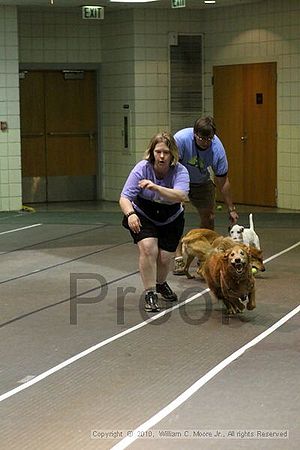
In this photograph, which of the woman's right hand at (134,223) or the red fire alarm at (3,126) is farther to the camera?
the red fire alarm at (3,126)

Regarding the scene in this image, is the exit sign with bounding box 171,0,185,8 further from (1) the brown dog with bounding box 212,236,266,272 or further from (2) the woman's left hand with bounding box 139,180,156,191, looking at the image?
(2) the woman's left hand with bounding box 139,180,156,191

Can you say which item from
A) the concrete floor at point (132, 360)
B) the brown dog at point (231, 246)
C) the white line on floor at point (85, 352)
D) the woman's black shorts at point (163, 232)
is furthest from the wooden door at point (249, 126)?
the woman's black shorts at point (163, 232)

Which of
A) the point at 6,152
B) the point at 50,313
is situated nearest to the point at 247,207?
the point at 6,152

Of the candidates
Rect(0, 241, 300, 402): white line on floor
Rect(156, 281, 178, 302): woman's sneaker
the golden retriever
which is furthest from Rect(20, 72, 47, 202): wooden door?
Rect(156, 281, 178, 302): woman's sneaker

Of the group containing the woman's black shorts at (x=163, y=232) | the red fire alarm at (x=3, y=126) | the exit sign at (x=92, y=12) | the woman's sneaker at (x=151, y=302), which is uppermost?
the exit sign at (x=92, y=12)

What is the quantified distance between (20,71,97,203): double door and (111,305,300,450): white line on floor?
27.9 ft

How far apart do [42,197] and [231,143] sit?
3.12 metres

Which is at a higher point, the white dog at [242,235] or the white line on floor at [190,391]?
the white dog at [242,235]

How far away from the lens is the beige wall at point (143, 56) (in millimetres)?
13188

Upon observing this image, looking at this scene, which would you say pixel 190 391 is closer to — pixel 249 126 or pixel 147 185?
pixel 147 185

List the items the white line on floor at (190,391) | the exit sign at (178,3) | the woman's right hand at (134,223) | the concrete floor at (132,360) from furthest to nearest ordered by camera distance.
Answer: the exit sign at (178,3)
the woman's right hand at (134,223)
the concrete floor at (132,360)
the white line on floor at (190,391)

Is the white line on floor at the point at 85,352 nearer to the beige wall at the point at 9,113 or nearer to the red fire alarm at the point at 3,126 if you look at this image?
the beige wall at the point at 9,113

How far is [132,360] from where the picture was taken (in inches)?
229

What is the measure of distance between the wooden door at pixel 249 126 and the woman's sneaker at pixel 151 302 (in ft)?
22.4
